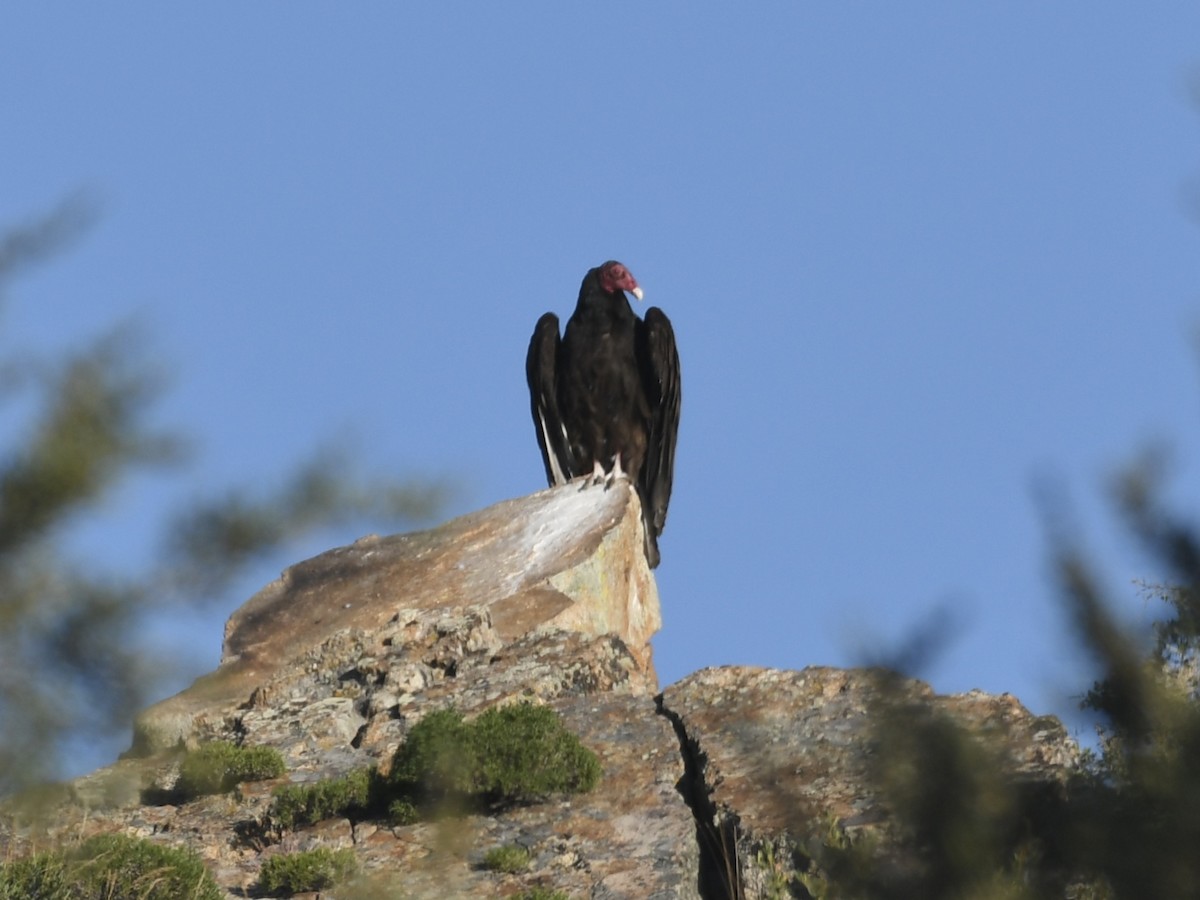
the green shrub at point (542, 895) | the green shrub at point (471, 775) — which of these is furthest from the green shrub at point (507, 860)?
the green shrub at point (471, 775)

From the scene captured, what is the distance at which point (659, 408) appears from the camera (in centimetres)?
1162

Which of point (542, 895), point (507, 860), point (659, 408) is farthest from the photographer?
point (659, 408)

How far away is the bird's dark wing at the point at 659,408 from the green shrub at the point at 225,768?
4.18m

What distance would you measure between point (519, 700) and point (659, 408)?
12.3 feet

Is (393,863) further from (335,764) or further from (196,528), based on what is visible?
(196,528)

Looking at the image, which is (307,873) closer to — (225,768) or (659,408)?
(225,768)

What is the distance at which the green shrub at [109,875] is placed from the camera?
6062mm

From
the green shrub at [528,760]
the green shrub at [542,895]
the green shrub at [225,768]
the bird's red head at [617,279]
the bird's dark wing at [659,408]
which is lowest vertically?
the green shrub at [542,895]

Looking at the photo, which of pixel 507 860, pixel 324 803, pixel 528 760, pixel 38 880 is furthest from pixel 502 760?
pixel 38 880

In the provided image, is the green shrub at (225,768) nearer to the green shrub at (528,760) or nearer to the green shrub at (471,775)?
the green shrub at (471,775)

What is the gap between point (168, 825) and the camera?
7715mm

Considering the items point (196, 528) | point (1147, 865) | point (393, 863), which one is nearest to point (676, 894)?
point (393, 863)

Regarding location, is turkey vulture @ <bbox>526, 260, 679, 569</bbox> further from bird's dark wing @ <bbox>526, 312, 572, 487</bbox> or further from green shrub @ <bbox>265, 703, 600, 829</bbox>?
green shrub @ <bbox>265, 703, 600, 829</bbox>

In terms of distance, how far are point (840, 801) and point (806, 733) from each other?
245 centimetres
